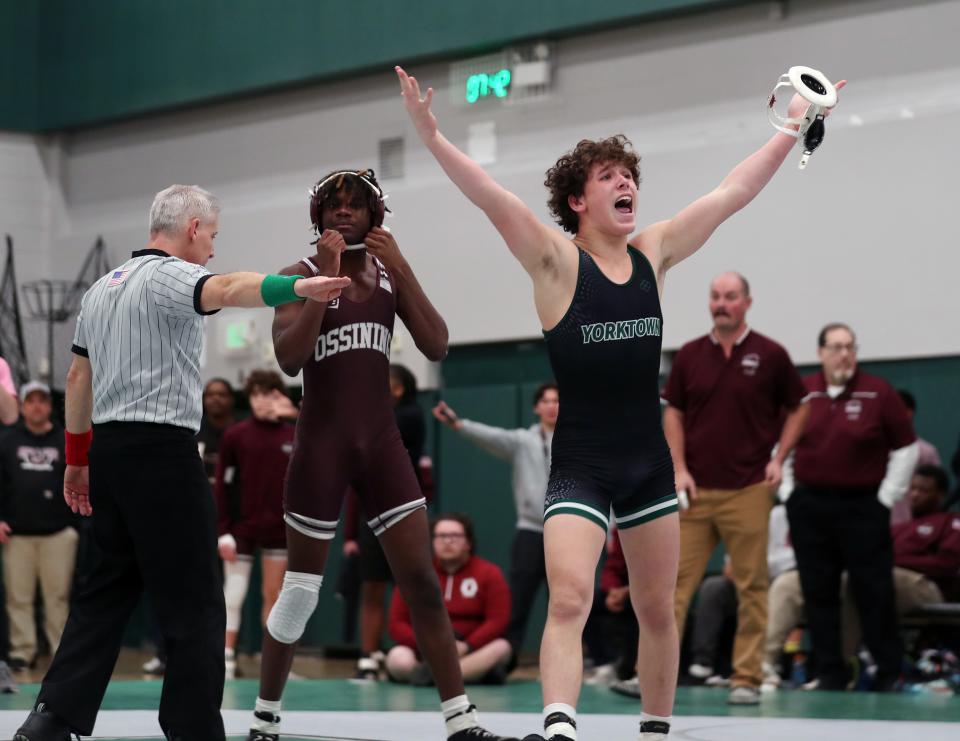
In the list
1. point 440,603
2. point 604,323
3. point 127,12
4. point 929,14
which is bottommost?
point 440,603

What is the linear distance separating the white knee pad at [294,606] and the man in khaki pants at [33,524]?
5704 millimetres

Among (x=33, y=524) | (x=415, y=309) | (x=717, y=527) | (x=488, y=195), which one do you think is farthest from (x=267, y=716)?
(x=33, y=524)

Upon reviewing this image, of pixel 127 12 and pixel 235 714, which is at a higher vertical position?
pixel 127 12

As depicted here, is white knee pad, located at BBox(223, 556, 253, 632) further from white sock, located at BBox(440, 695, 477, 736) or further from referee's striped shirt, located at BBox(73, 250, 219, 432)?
referee's striped shirt, located at BBox(73, 250, 219, 432)

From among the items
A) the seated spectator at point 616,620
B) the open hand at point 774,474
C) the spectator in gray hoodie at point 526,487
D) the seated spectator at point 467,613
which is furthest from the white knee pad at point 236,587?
the open hand at point 774,474

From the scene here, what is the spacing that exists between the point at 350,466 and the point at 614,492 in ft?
3.07

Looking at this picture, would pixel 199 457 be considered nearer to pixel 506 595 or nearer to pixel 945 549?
pixel 506 595

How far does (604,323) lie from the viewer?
4281 mm

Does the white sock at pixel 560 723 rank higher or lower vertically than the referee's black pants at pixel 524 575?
lower

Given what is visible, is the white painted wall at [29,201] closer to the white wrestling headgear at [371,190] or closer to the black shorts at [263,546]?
the black shorts at [263,546]

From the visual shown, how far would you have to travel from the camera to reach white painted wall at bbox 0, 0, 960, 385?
33.0 feet

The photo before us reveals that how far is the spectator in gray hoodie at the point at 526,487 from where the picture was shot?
368 inches

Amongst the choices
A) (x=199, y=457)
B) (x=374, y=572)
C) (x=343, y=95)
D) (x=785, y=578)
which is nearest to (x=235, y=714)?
(x=199, y=457)

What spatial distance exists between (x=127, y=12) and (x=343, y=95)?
2.82 metres
